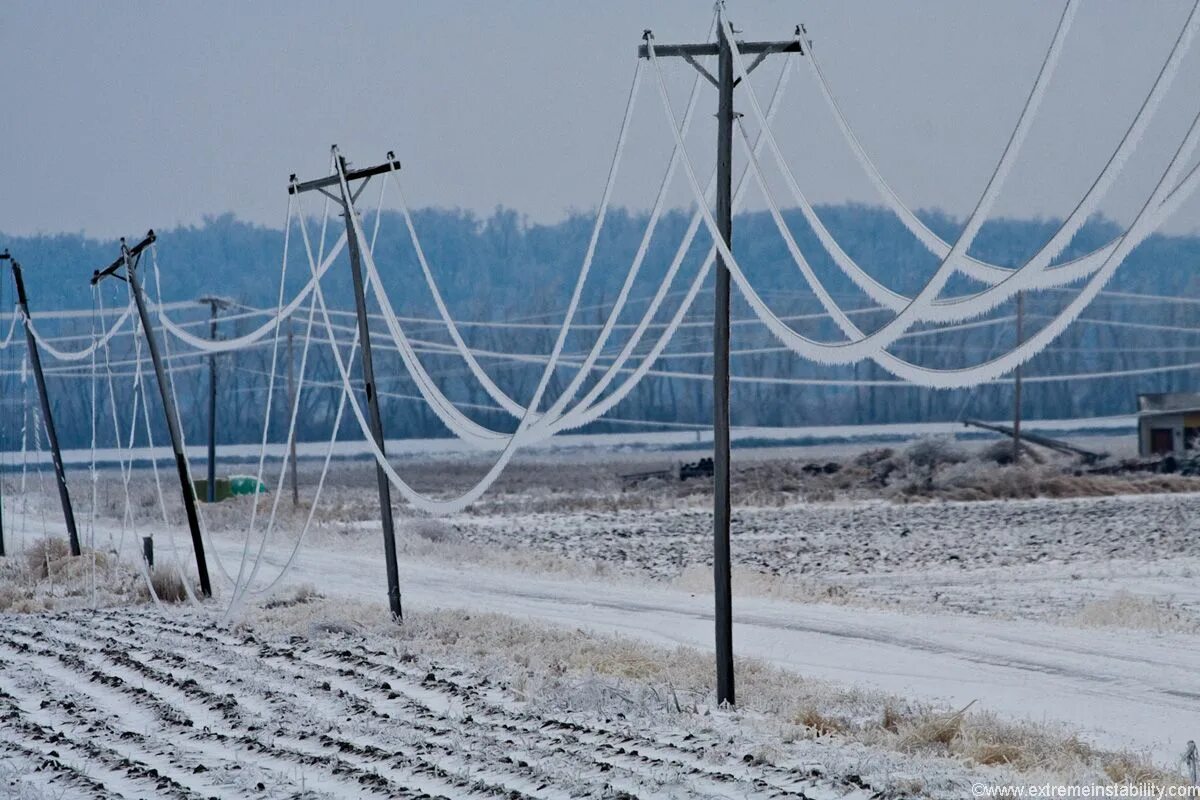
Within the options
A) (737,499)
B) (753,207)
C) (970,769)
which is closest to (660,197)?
(970,769)

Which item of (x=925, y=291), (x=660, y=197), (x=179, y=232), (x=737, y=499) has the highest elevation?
(x=179, y=232)

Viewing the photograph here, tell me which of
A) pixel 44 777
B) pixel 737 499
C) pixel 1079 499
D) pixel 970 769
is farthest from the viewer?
pixel 737 499

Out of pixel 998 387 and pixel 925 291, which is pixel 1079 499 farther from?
pixel 998 387

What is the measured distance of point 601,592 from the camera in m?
21.2

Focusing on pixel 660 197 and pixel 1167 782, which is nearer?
pixel 1167 782

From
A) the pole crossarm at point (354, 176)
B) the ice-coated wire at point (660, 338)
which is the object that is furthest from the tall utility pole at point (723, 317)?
the pole crossarm at point (354, 176)

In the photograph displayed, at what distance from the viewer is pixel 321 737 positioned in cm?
1043

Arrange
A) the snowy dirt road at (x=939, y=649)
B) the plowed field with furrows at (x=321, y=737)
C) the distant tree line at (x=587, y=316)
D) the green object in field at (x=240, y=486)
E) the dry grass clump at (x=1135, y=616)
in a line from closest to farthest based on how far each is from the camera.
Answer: the plowed field with furrows at (x=321, y=737) → the snowy dirt road at (x=939, y=649) → the dry grass clump at (x=1135, y=616) → the green object in field at (x=240, y=486) → the distant tree line at (x=587, y=316)

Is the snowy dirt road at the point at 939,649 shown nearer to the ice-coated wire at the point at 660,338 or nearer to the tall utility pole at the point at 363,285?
the tall utility pole at the point at 363,285

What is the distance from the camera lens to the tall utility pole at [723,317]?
37.6 ft

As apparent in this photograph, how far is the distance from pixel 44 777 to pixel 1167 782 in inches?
282

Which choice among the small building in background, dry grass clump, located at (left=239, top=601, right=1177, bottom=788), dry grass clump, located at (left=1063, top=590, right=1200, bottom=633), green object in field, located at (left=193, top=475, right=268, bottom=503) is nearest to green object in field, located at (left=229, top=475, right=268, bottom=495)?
green object in field, located at (left=193, top=475, right=268, bottom=503)

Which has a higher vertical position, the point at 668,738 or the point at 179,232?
the point at 179,232

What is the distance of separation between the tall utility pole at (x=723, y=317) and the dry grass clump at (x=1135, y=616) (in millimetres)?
6555
